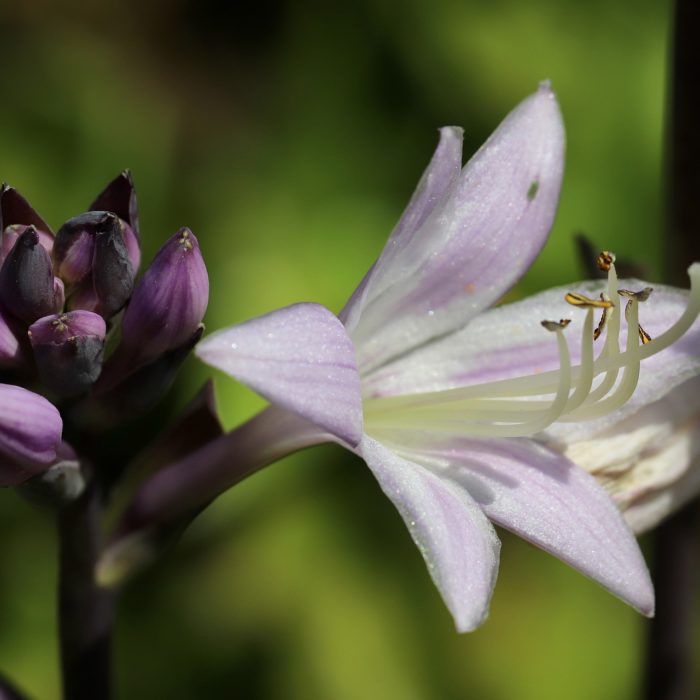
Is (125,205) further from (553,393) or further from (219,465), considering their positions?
(553,393)

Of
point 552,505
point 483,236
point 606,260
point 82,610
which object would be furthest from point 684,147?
point 82,610

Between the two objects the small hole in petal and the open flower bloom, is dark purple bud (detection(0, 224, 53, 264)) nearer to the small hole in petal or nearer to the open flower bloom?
the open flower bloom

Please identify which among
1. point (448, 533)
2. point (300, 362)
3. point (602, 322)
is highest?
point (300, 362)

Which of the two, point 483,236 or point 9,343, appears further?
point 483,236

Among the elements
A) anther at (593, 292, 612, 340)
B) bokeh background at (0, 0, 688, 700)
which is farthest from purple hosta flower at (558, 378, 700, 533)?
bokeh background at (0, 0, 688, 700)

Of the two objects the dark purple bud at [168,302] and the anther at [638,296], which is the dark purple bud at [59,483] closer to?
the dark purple bud at [168,302]

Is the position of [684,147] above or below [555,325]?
above

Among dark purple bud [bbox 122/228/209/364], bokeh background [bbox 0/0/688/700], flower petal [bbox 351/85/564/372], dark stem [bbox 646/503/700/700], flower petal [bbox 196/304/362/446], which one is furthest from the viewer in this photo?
bokeh background [bbox 0/0/688/700]
